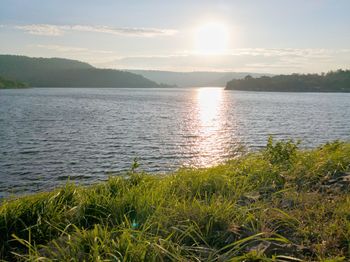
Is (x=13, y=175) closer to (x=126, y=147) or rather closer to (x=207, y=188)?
(x=126, y=147)

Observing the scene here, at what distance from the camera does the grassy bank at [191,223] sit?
4.86 metres

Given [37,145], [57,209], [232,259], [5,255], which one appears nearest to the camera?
[232,259]

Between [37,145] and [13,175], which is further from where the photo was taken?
[37,145]

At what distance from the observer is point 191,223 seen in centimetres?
587

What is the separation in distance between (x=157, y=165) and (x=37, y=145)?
1347 cm

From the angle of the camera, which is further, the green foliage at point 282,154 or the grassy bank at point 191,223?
the green foliage at point 282,154

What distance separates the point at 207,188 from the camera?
8.60 meters

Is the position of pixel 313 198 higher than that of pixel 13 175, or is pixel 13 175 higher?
pixel 313 198

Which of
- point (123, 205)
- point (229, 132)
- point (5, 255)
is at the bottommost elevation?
point (229, 132)

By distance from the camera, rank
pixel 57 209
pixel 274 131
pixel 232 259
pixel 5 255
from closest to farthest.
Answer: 1. pixel 232 259
2. pixel 5 255
3. pixel 57 209
4. pixel 274 131

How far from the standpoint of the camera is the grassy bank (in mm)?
4855

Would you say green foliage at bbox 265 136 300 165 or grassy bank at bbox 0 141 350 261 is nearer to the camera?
grassy bank at bbox 0 141 350 261

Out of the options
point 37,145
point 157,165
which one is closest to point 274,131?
point 157,165

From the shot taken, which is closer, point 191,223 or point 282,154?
point 191,223
